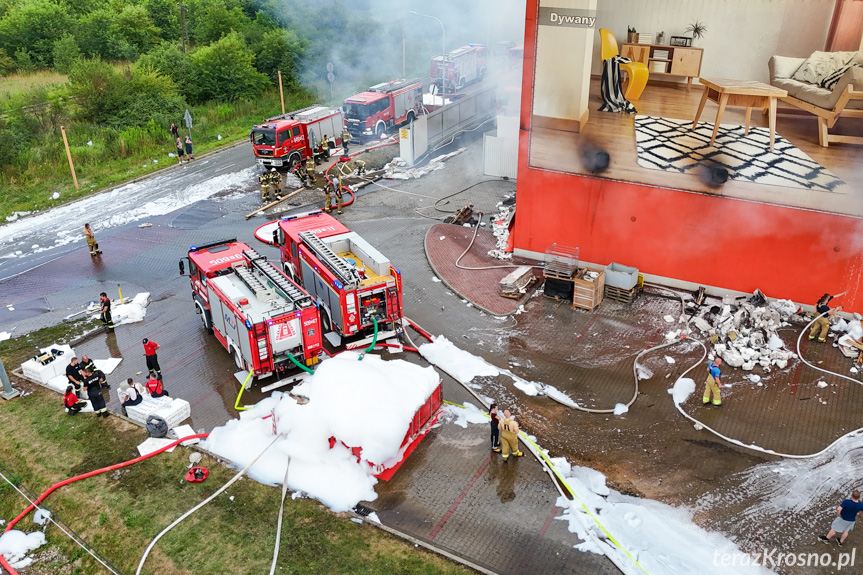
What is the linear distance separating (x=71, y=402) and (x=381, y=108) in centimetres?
2398

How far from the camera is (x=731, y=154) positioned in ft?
54.9

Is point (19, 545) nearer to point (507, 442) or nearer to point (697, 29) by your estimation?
point (507, 442)

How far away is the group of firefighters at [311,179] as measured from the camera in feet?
84.8

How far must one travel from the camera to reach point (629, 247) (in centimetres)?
1897

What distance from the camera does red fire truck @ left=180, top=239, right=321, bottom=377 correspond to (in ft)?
47.7

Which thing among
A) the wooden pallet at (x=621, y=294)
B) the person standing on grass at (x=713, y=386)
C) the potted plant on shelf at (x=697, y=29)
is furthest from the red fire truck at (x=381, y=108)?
the person standing on grass at (x=713, y=386)

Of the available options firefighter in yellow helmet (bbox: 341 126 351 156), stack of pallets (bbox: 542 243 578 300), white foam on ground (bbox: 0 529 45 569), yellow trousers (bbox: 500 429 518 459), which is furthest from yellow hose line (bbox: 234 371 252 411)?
firefighter in yellow helmet (bbox: 341 126 351 156)

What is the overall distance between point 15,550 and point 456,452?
26.0 ft

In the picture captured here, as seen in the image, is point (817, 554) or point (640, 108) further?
point (640, 108)

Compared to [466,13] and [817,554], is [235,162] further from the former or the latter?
[817,554]

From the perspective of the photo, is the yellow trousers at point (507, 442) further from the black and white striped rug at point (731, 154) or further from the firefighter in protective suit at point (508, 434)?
the black and white striped rug at point (731, 154)

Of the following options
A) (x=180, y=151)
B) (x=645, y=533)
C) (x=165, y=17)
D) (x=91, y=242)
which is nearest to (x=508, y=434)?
(x=645, y=533)

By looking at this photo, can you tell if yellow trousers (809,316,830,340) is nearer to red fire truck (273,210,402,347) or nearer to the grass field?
red fire truck (273,210,402,347)

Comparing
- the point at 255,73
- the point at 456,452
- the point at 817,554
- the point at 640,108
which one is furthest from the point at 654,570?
the point at 255,73
